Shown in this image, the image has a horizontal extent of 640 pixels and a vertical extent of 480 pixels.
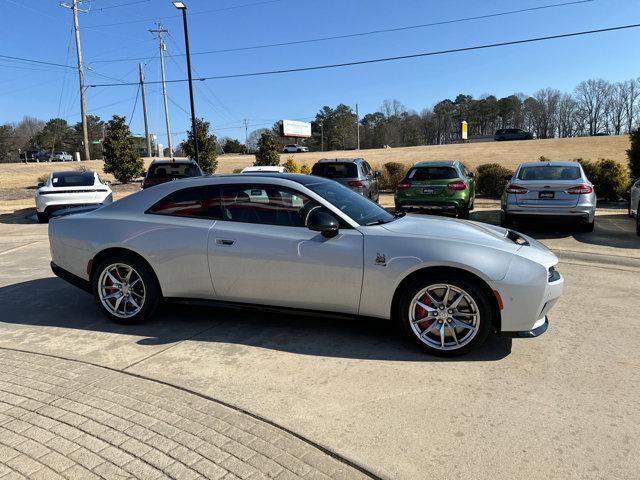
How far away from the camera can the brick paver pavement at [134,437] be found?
2.66 m

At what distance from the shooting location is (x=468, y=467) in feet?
8.76

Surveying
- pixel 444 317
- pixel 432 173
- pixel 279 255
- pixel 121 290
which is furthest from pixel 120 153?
pixel 444 317

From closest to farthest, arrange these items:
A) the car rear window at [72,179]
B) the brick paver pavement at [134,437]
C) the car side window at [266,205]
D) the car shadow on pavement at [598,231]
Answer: the brick paver pavement at [134,437] → the car side window at [266,205] → the car shadow on pavement at [598,231] → the car rear window at [72,179]

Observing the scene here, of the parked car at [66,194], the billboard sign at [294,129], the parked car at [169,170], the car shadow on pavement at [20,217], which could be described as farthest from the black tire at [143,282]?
the billboard sign at [294,129]

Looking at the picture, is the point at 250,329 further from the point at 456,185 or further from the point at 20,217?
the point at 20,217

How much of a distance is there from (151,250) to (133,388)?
1535 millimetres

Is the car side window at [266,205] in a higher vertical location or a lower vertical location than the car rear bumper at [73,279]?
higher

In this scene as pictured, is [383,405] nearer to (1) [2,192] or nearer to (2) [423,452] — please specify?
(2) [423,452]

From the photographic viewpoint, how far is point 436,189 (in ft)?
38.3

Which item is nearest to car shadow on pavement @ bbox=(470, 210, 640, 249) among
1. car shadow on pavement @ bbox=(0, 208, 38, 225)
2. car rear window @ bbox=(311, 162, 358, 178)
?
car rear window @ bbox=(311, 162, 358, 178)

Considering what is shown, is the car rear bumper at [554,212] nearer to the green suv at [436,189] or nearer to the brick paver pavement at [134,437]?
the green suv at [436,189]

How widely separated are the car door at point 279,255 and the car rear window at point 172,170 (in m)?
10.4

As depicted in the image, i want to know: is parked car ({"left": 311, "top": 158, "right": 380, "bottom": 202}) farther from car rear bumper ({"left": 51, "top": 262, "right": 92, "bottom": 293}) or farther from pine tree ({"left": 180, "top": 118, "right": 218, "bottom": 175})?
pine tree ({"left": 180, "top": 118, "right": 218, "bottom": 175})

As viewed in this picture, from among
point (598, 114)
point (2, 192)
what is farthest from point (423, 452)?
point (598, 114)
